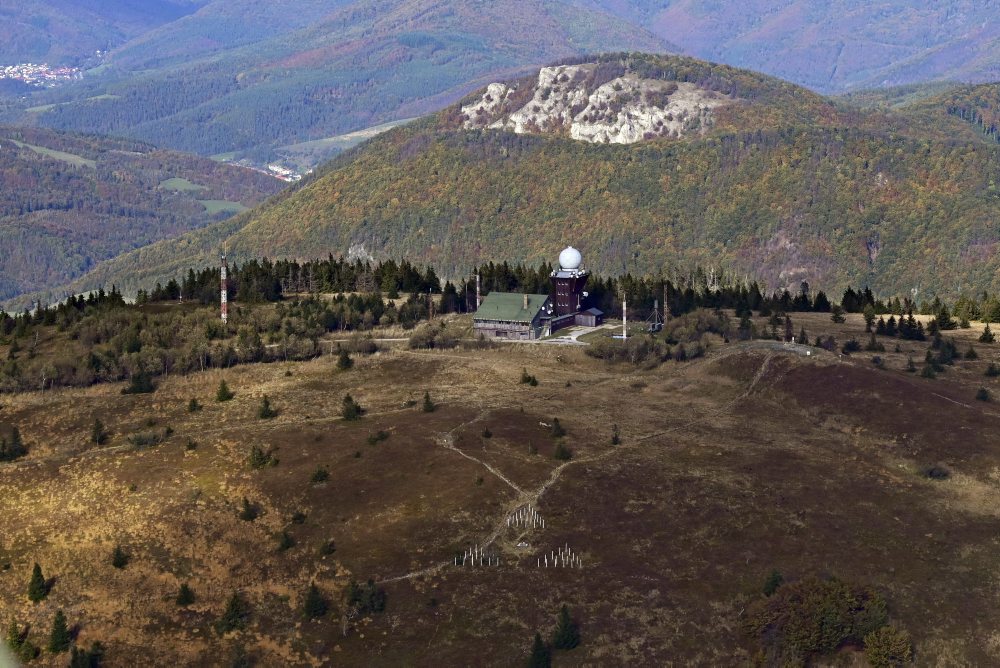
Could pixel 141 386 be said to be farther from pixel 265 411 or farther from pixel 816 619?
pixel 816 619

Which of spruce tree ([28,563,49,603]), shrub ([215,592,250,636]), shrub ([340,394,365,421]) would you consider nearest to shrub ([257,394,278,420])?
shrub ([340,394,365,421])

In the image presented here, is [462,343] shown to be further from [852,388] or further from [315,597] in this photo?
[315,597]

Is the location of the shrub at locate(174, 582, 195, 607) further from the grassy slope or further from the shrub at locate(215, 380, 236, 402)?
the shrub at locate(215, 380, 236, 402)

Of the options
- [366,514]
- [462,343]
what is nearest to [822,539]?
[366,514]

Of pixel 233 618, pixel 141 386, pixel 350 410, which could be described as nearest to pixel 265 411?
pixel 350 410

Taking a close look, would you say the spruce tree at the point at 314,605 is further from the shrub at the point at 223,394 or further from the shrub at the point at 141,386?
the shrub at the point at 141,386

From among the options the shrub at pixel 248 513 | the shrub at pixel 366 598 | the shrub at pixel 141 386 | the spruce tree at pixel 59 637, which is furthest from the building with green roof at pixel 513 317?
the spruce tree at pixel 59 637
